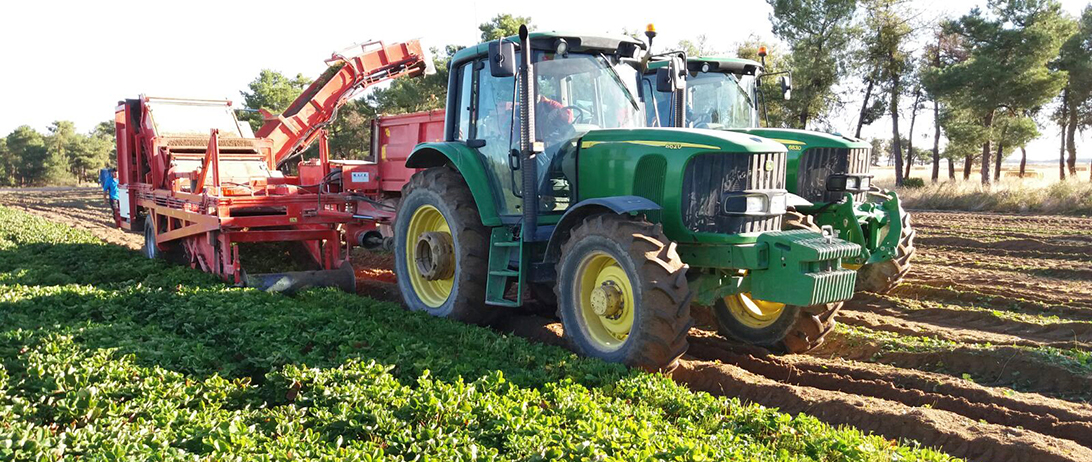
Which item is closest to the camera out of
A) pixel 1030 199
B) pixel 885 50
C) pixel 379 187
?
pixel 379 187

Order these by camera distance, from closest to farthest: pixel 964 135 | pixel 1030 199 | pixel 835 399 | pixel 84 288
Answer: pixel 835 399 → pixel 84 288 → pixel 1030 199 → pixel 964 135

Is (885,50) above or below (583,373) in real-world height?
above

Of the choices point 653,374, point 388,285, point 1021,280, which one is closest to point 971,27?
point 1021,280

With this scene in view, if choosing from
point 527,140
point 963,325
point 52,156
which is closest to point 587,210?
point 527,140

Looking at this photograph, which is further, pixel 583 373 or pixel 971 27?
pixel 971 27

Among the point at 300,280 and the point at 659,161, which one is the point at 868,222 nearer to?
the point at 659,161

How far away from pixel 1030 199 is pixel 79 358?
19.6 m

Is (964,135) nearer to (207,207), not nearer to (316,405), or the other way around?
(207,207)

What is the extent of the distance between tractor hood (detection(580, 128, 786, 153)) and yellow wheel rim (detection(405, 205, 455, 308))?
2.20 meters

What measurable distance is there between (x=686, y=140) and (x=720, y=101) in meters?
4.36

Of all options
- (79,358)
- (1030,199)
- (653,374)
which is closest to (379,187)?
(79,358)

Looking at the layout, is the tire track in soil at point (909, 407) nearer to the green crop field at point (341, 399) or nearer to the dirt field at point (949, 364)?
the dirt field at point (949, 364)

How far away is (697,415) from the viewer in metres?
4.43

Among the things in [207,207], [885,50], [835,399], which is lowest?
[835,399]
